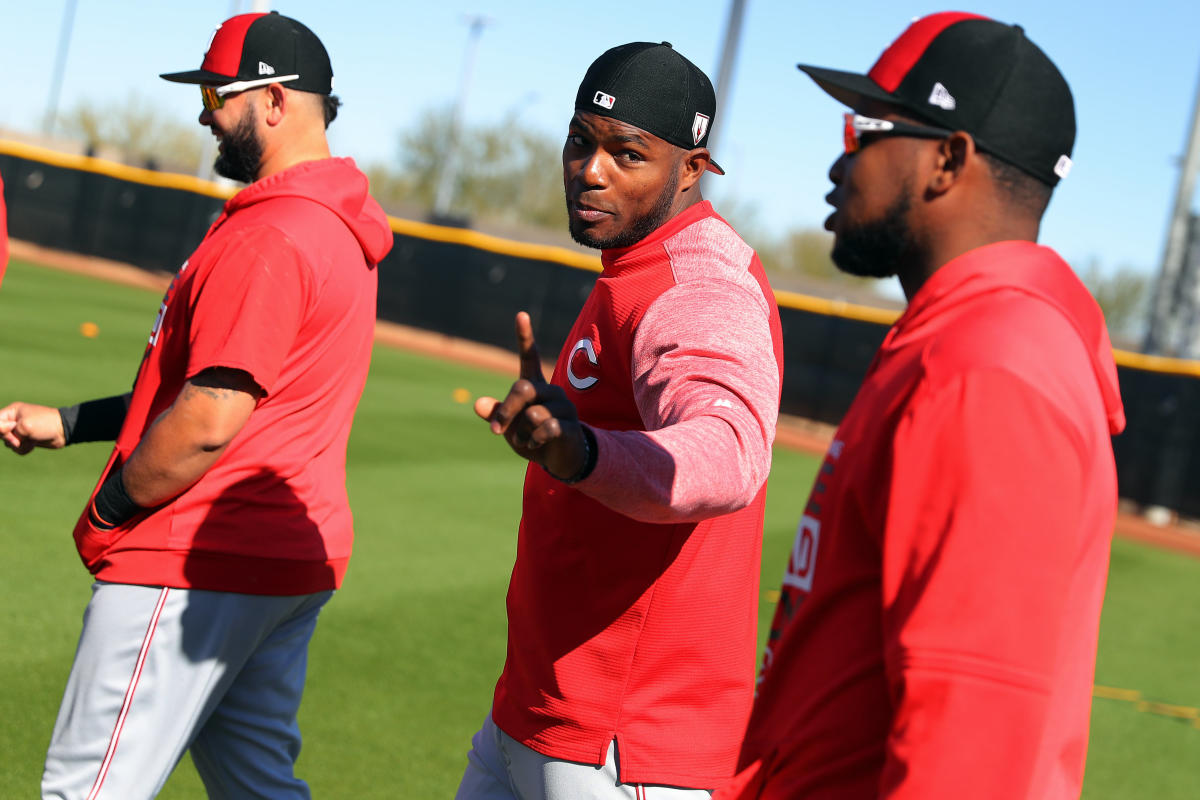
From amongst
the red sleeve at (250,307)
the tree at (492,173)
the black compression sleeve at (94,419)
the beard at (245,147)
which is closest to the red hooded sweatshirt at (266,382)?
the red sleeve at (250,307)

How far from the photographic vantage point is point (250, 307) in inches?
100

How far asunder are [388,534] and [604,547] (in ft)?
19.0

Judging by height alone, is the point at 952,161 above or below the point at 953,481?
above

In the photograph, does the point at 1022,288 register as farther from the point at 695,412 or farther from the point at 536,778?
the point at 536,778

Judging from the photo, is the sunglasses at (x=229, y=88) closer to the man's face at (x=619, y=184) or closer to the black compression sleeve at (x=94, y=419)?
the black compression sleeve at (x=94, y=419)

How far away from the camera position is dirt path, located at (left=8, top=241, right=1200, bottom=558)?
15328 millimetres

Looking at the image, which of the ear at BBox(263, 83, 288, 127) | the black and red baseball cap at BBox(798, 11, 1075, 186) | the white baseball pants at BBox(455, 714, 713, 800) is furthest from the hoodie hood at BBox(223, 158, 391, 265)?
the black and red baseball cap at BBox(798, 11, 1075, 186)

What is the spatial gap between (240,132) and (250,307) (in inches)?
27.9

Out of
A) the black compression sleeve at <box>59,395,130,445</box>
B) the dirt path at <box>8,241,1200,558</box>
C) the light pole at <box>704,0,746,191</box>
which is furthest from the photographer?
the light pole at <box>704,0,746,191</box>

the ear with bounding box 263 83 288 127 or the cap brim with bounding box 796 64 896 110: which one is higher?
the cap brim with bounding box 796 64 896 110

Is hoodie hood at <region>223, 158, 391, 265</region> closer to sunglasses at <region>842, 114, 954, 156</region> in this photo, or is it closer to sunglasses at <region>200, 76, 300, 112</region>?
sunglasses at <region>200, 76, 300, 112</region>

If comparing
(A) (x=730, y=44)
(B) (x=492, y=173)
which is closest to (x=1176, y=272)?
(A) (x=730, y=44)

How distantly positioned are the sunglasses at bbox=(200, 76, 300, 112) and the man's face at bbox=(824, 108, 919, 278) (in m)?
1.83

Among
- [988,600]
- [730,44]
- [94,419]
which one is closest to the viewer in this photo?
[988,600]
